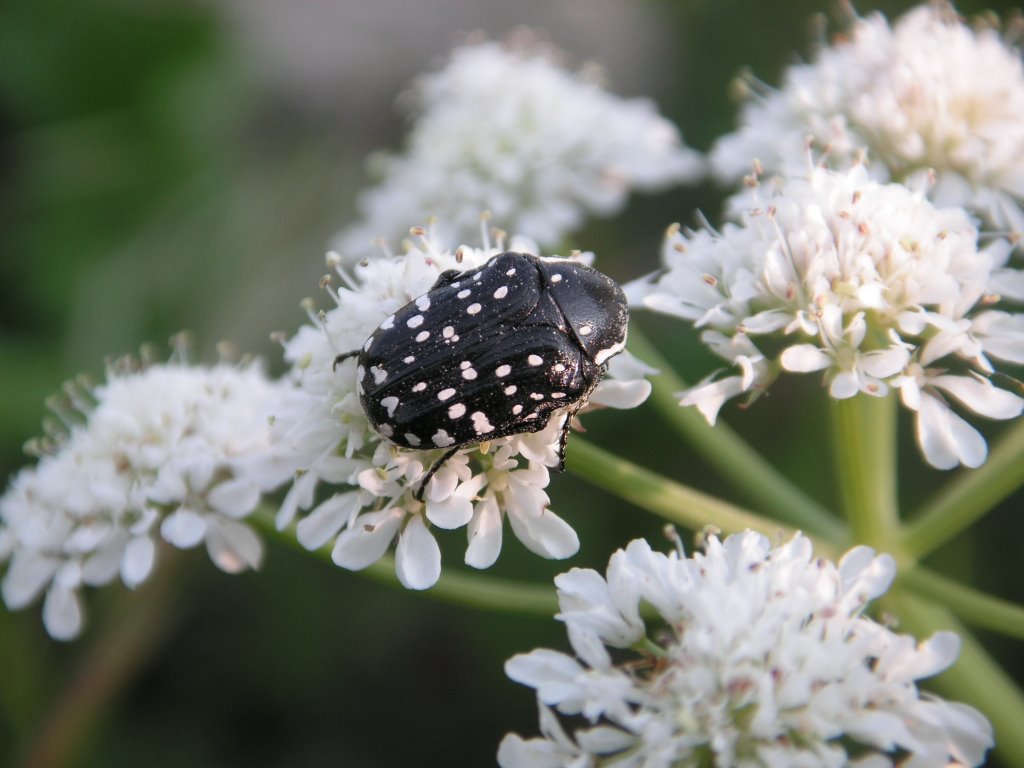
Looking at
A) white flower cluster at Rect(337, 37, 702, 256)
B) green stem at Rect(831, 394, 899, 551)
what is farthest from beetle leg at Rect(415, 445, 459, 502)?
white flower cluster at Rect(337, 37, 702, 256)

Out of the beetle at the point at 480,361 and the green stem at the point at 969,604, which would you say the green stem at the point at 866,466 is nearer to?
the green stem at the point at 969,604

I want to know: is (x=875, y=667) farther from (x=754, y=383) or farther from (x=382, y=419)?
(x=382, y=419)

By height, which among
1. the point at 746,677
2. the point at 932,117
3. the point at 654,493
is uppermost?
the point at 932,117

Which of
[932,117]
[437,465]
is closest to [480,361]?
[437,465]

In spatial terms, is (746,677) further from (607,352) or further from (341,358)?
(341,358)

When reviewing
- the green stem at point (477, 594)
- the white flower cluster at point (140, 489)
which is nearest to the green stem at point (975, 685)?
the green stem at point (477, 594)

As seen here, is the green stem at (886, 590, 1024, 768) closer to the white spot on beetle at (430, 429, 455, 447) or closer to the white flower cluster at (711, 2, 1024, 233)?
the white flower cluster at (711, 2, 1024, 233)

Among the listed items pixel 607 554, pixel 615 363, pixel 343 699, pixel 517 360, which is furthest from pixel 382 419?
pixel 343 699
